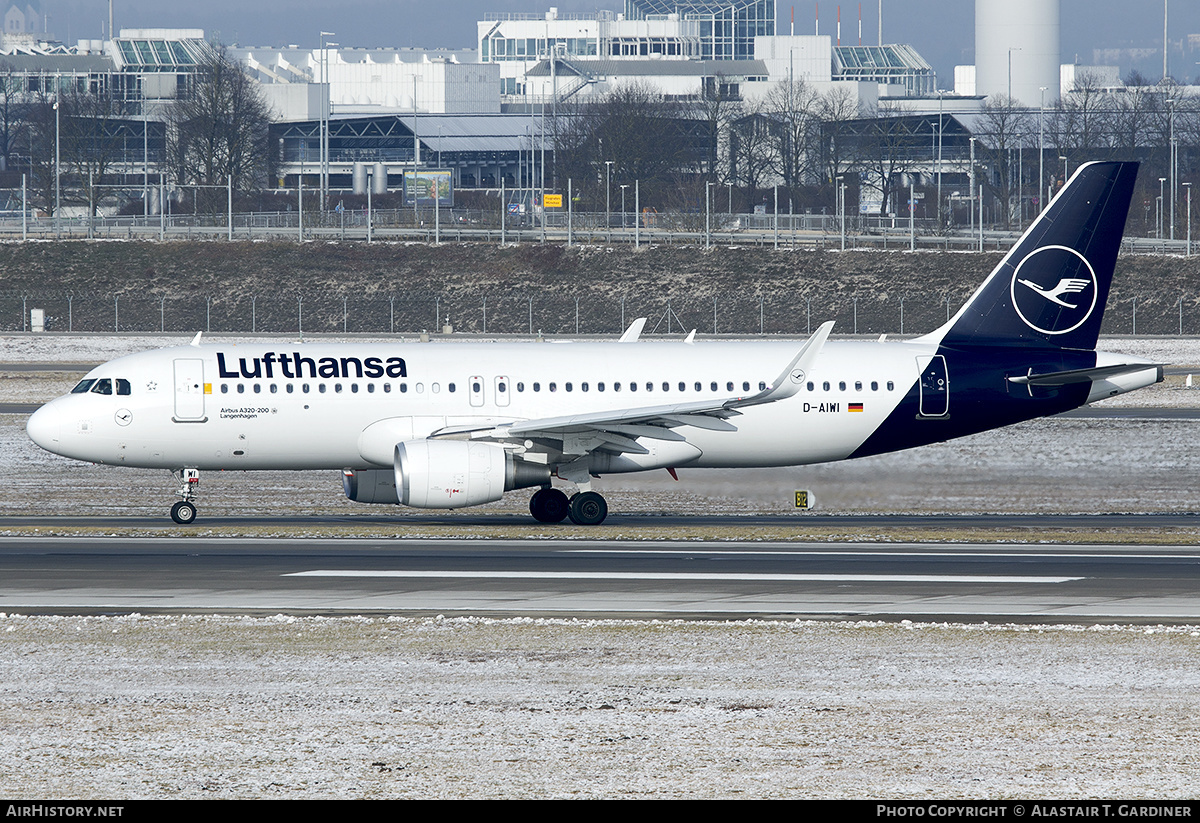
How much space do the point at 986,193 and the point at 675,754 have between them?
146 meters

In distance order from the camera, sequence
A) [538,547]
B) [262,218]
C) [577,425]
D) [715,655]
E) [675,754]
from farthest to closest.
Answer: [262,218] < [577,425] < [538,547] < [715,655] < [675,754]

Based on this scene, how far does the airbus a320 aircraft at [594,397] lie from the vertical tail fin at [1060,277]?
0.11ft

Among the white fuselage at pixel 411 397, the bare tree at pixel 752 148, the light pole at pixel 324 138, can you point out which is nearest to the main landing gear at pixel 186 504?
the white fuselage at pixel 411 397

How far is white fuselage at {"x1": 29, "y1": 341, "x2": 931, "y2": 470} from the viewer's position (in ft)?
109

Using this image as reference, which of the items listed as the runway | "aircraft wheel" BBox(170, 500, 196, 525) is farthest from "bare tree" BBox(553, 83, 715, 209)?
the runway

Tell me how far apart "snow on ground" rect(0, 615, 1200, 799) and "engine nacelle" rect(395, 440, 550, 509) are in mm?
9940

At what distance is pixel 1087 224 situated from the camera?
3566 cm

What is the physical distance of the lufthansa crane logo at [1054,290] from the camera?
3556 cm

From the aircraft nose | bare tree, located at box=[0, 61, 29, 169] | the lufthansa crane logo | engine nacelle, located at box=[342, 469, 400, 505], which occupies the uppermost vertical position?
bare tree, located at box=[0, 61, 29, 169]

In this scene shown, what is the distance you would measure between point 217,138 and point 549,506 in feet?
367

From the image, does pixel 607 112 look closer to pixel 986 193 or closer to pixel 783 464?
pixel 986 193

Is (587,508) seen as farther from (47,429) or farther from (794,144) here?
(794,144)

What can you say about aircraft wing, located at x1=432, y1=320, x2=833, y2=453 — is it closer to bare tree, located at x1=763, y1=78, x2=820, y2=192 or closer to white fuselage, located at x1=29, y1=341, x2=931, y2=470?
white fuselage, located at x1=29, y1=341, x2=931, y2=470
